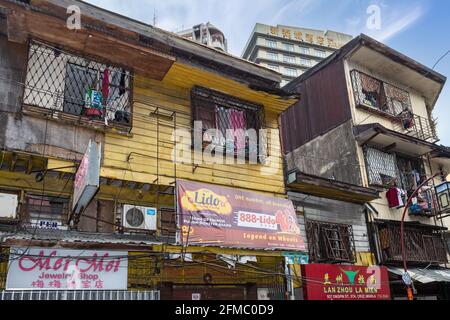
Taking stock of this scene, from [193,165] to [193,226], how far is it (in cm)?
224

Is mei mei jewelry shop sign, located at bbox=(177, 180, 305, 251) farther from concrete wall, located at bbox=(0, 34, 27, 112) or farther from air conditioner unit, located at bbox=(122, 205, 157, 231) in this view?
concrete wall, located at bbox=(0, 34, 27, 112)

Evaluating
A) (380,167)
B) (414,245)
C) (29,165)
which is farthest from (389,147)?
(29,165)

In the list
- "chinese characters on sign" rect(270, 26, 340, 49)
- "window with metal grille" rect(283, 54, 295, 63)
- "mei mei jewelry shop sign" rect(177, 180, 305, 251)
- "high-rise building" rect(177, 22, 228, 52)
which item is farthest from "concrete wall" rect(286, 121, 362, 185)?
"chinese characters on sign" rect(270, 26, 340, 49)

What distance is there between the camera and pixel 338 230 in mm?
14773

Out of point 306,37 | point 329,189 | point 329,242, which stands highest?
point 306,37

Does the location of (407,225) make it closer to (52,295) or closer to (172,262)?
(172,262)

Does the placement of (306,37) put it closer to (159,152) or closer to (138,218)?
(159,152)

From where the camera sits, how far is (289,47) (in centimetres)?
8069

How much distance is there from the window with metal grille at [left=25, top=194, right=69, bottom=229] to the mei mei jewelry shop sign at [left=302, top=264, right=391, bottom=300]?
6583 mm

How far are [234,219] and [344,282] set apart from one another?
4.04 metres

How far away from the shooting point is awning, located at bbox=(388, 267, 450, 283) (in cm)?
1465

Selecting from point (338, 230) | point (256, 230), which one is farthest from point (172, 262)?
point (338, 230)

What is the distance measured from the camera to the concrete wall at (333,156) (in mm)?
17172

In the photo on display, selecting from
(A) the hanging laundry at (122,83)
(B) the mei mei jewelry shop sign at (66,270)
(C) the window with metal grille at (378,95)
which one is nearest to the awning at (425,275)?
(C) the window with metal grille at (378,95)
